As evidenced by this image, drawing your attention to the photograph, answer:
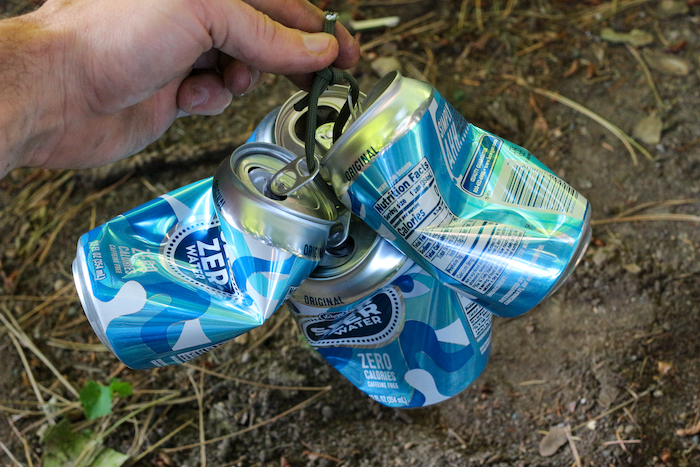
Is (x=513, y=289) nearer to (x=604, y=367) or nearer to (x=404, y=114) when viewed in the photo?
(x=404, y=114)

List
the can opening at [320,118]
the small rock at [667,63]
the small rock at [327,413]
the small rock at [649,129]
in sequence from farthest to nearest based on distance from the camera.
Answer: the small rock at [667,63] < the small rock at [649,129] < the small rock at [327,413] < the can opening at [320,118]

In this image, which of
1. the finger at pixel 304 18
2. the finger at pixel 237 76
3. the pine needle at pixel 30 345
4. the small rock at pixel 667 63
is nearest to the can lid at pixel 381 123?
the finger at pixel 304 18

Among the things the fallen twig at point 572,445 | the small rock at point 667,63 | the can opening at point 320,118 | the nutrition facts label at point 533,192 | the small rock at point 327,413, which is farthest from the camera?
the small rock at point 667,63

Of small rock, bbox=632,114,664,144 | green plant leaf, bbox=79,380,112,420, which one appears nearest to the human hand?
green plant leaf, bbox=79,380,112,420

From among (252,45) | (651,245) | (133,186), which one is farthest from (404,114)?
(133,186)

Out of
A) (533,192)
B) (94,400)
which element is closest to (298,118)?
(533,192)

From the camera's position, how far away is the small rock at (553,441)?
3.28ft

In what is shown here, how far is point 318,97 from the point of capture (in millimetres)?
746

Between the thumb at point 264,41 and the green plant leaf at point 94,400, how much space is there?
2.36ft

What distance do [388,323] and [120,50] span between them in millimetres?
532

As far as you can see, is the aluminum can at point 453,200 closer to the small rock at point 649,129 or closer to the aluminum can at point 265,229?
the aluminum can at point 265,229

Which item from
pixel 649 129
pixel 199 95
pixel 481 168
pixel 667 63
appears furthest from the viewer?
pixel 667 63

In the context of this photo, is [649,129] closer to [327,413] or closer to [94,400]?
[327,413]

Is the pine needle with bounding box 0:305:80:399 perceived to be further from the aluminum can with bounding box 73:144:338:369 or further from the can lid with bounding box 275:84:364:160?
the can lid with bounding box 275:84:364:160
